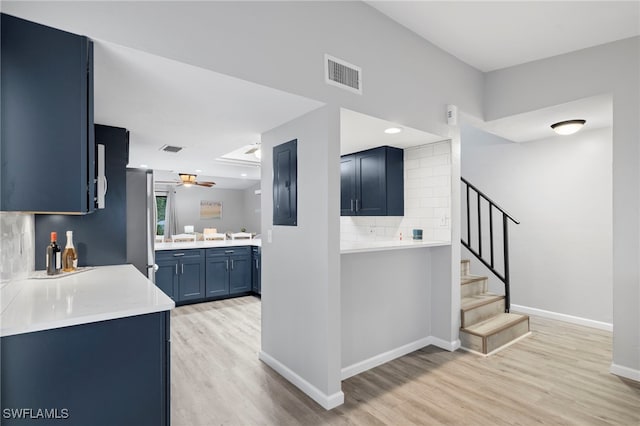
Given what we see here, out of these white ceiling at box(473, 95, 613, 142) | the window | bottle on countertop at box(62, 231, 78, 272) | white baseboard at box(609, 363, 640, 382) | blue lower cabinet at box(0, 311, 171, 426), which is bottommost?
white baseboard at box(609, 363, 640, 382)

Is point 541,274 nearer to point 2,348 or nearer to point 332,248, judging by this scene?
point 332,248

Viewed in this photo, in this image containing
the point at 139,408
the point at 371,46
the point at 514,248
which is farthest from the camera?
the point at 514,248

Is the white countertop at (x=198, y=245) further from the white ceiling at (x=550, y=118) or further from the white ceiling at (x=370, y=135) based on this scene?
the white ceiling at (x=550, y=118)

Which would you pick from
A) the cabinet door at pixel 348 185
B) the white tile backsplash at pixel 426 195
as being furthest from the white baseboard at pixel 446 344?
the cabinet door at pixel 348 185

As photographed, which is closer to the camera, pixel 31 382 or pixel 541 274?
pixel 31 382

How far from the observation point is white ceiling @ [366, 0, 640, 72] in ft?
8.34

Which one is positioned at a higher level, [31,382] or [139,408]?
[31,382]

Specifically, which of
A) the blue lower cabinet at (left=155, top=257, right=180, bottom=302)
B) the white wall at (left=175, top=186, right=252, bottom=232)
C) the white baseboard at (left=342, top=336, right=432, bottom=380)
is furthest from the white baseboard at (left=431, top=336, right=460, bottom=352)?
the white wall at (left=175, top=186, right=252, bottom=232)

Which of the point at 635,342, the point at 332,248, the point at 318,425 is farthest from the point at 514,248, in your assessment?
the point at 318,425

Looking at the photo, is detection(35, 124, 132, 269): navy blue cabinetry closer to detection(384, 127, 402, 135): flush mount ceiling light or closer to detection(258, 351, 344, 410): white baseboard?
detection(258, 351, 344, 410): white baseboard

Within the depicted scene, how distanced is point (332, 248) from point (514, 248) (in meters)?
3.59

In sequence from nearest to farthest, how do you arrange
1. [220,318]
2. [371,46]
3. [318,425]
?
[318,425]
[371,46]
[220,318]

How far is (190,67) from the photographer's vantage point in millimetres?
1830

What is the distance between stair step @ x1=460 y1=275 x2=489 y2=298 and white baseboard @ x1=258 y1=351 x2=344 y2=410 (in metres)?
2.23
